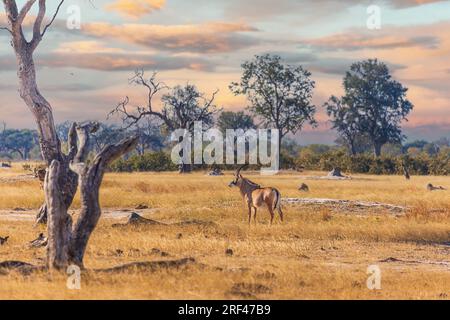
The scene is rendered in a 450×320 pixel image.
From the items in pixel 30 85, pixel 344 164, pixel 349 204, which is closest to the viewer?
pixel 30 85

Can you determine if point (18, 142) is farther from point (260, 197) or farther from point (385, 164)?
point (260, 197)

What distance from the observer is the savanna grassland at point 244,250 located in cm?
1314

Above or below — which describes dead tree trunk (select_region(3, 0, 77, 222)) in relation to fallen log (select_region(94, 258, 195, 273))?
above

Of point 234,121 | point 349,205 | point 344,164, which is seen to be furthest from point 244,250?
point 234,121

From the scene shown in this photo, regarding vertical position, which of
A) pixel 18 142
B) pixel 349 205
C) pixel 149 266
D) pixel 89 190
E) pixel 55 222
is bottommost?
pixel 349 205

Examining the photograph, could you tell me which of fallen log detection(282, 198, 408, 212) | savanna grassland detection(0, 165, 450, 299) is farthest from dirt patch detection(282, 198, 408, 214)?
savanna grassland detection(0, 165, 450, 299)

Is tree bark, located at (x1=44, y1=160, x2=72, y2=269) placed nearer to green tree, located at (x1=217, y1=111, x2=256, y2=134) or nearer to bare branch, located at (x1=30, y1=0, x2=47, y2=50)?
bare branch, located at (x1=30, y1=0, x2=47, y2=50)

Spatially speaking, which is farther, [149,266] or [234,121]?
[234,121]

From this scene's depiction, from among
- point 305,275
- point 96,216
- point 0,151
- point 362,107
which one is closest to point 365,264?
point 305,275

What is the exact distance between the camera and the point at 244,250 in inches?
770

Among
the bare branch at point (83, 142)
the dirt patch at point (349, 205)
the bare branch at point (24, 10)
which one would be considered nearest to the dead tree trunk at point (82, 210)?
the bare branch at point (83, 142)

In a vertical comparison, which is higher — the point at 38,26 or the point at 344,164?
the point at 38,26

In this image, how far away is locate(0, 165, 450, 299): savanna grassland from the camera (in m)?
13.1

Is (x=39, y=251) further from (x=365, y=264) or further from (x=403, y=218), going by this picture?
(x=403, y=218)
